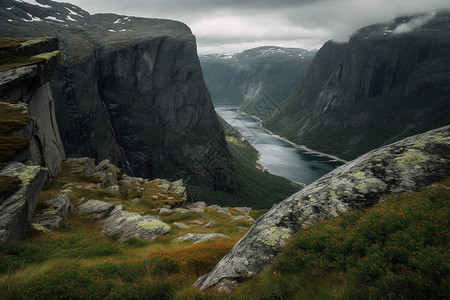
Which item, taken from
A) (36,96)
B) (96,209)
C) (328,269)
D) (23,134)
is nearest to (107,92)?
(36,96)

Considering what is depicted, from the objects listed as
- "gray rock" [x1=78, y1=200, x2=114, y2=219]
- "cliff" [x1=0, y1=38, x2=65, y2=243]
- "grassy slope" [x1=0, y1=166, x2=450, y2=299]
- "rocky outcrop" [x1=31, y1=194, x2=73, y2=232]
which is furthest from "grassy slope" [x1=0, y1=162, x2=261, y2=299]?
"gray rock" [x1=78, y1=200, x2=114, y2=219]

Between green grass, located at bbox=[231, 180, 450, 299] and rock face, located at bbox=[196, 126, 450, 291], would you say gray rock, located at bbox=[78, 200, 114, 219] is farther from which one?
green grass, located at bbox=[231, 180, 450, 299]

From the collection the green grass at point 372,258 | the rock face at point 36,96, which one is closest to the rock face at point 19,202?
the rock face at point 36,96

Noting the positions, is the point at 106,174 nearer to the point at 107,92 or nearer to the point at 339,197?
the point at 339,197

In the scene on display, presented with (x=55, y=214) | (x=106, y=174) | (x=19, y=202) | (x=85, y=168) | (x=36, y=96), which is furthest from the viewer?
(x=36, y=96)

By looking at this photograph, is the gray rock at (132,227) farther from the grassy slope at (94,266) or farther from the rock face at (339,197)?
the rock face at (339,197)

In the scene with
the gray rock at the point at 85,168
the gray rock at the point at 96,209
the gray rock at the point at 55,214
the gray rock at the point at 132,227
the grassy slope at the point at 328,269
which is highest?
the grassy slope at the point at 328,269
